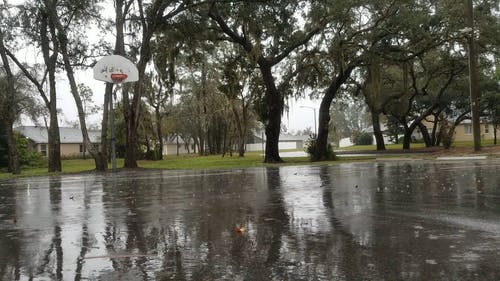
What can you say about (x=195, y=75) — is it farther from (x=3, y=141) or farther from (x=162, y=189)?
(x=162, y=189)

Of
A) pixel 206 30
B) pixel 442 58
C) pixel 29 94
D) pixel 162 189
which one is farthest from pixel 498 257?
pixel 29 94

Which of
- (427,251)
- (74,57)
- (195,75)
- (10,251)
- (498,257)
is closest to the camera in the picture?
(498,257)

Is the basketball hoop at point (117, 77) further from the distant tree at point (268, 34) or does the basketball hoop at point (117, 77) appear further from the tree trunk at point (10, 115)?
the tree trunk at point (10, 115)

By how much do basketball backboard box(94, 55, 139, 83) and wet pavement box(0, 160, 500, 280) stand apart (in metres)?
13.6

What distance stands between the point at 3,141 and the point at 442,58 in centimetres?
4084

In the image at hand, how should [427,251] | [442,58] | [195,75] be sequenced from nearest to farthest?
[427,251] → [442,58] → [195,75]

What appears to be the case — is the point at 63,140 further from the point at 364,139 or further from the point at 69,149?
the point at 364,139

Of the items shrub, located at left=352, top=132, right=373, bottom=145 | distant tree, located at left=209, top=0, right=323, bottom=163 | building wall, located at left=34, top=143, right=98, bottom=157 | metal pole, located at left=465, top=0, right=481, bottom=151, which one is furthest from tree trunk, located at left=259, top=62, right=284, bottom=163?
shrub, located at left=352, top=132, right=373, bottom=145

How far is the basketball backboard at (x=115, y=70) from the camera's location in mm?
23047

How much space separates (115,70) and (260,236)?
62.7 feet

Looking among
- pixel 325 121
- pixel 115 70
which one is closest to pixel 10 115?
pixel 115 70

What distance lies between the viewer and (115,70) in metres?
23.2

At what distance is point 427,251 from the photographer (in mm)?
4867

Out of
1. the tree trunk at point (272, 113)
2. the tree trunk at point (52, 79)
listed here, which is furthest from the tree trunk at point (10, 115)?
the tree trunk at point (272, 113)
